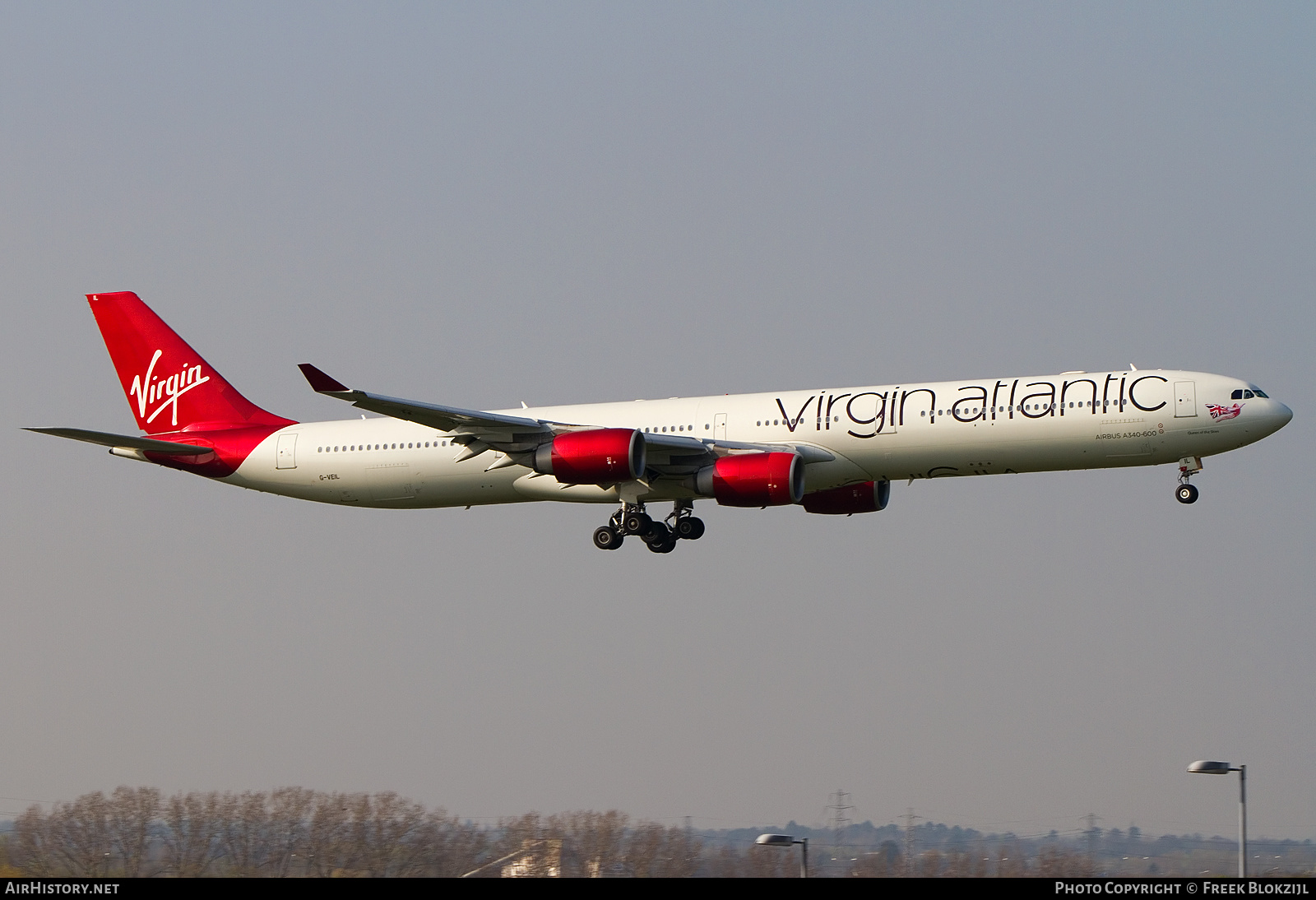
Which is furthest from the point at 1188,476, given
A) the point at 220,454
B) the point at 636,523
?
the point at 220,454

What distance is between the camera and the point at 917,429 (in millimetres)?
47188

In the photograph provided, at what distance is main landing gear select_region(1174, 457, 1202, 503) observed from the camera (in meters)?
47.2

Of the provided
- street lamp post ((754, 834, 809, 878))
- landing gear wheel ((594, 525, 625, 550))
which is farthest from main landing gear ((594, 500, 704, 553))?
street lamp post ((754, 834, 809, 878))

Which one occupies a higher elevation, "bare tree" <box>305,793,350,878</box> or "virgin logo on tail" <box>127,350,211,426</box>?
"virgin logo on tail" <box>127,350,211,426</box>

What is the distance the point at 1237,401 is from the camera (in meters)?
46.4

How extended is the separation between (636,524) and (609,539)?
3.73 ft

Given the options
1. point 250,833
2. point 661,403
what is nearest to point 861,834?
point 661,403

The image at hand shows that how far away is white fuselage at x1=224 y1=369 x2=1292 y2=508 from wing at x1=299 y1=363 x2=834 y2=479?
62 cm

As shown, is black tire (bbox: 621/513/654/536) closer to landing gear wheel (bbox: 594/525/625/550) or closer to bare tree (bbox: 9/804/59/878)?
landing gear wheel (bbox: 594/525/625/550)

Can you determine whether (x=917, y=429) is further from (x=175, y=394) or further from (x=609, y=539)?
(x=175, y=394)

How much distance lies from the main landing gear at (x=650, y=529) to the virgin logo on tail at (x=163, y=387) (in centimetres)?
1610

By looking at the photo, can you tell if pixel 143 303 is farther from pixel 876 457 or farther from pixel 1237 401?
pixel 1237 401

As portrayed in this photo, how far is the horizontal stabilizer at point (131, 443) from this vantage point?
49125mm

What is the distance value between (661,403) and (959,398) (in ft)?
31.6
